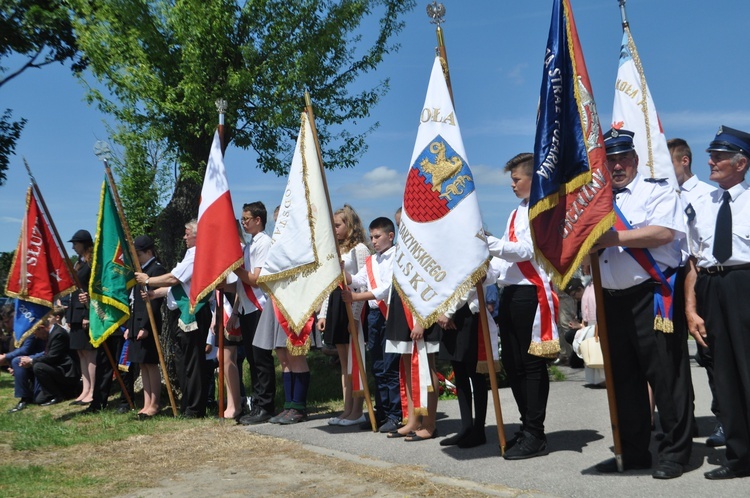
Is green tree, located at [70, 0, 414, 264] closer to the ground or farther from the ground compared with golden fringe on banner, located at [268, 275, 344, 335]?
farther from the ground

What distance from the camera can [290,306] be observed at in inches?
309

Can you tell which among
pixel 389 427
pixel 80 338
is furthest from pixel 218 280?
pixel 80 338

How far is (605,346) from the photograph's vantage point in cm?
540

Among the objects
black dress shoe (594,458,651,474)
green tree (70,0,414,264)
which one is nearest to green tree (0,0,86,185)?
green tree (70,0,414,264)

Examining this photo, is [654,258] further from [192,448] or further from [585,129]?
[192,448]

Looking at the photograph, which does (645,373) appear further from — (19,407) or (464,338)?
(19,407)

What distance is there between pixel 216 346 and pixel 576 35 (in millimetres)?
5942

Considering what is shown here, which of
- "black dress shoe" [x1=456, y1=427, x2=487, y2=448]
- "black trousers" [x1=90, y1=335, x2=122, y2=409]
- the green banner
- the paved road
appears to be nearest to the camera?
the paved road

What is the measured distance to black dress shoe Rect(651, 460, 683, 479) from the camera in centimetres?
523

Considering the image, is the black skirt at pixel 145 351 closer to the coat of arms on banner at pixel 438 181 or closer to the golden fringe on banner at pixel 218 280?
the golden fringe on banner at pixel 218 280

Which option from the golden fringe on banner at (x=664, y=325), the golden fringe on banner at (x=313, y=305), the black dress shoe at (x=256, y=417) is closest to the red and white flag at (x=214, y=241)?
the golden fringe on banner at (x=313, y=305)

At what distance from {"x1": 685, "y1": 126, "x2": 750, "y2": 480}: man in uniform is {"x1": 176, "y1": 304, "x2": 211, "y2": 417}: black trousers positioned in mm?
5744

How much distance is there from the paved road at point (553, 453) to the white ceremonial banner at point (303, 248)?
1.23m

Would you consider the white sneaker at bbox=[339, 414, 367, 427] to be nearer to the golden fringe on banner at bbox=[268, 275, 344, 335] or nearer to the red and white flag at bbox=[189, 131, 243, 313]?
the golden fringe on banner at bbox=[268, 275, 344, 335]
